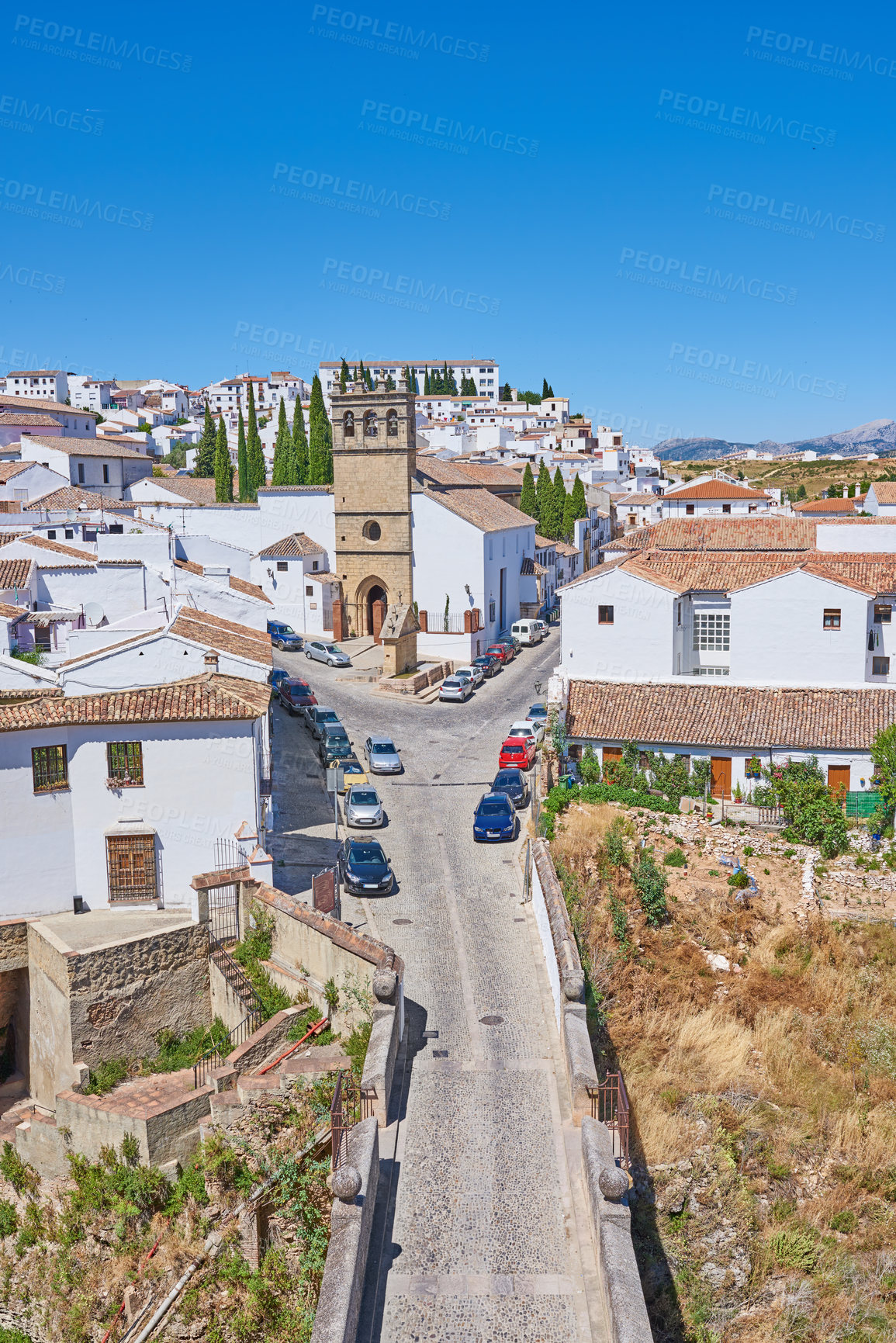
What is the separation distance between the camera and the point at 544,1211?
42.7 feet

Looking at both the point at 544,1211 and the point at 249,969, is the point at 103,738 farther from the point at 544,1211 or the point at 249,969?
the point at 544,1211

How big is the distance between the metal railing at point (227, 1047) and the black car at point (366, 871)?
4.74 meters

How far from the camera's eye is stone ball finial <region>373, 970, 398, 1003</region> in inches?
653

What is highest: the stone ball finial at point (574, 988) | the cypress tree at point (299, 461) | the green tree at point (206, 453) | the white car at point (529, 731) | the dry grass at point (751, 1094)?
the green tree at point (206, 453)

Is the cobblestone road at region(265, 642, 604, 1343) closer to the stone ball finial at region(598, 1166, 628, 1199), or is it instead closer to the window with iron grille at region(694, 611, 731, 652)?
the stone ball finial at region(598, 1166, 628, 1199)

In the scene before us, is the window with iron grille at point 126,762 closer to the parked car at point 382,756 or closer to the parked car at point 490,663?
the parked car at point 382,756

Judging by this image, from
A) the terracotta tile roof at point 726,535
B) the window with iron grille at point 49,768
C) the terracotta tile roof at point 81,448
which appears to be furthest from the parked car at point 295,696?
the terracotta tile roof at point 81,448

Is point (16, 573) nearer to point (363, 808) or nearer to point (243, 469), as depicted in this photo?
point (363, 808)

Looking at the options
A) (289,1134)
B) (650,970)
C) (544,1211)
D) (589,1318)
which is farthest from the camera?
(650,970)

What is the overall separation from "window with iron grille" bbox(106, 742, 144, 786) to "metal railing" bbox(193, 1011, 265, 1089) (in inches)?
217

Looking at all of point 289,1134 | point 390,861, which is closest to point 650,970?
point 390,861

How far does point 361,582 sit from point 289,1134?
3968cm

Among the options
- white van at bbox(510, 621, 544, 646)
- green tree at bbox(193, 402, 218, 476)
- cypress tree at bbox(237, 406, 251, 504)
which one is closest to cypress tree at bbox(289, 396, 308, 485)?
cypress tree at bbox(237, 406, 251, 504)

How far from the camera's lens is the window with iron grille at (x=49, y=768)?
21.9 m
